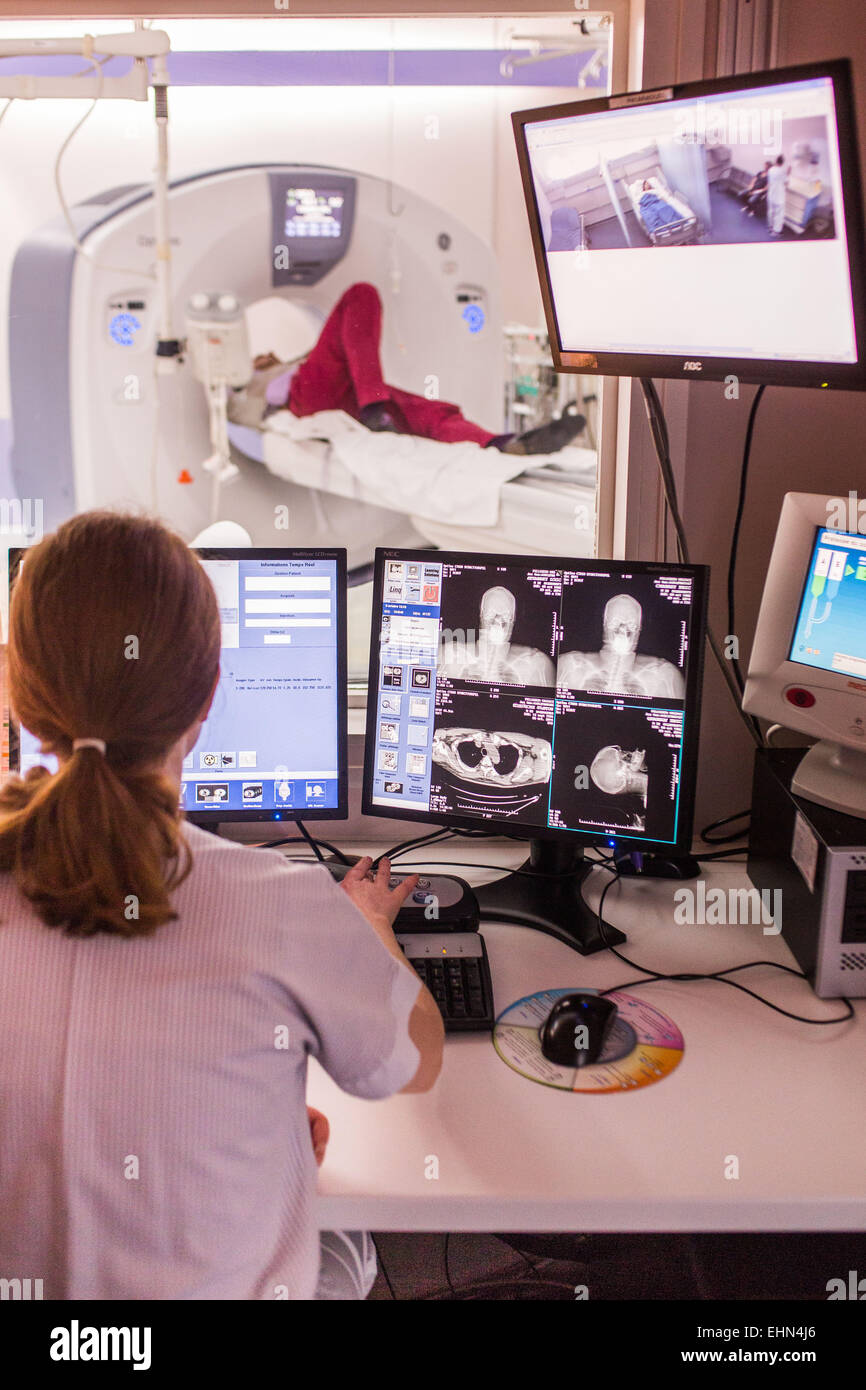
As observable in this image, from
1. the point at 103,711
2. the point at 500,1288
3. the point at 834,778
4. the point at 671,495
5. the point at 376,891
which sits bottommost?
the point at 500,1288

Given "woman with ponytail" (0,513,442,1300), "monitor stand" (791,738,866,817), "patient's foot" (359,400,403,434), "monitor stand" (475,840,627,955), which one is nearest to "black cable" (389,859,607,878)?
"monitor stand" (475,840,627,955)

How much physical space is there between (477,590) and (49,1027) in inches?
32.8

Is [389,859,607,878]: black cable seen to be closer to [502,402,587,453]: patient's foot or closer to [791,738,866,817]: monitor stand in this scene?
[791,738,866,817]: monitor stand

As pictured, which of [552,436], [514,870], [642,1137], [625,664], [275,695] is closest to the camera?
[642,1137]

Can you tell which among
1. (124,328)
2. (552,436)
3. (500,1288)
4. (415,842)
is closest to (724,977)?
(415,842)

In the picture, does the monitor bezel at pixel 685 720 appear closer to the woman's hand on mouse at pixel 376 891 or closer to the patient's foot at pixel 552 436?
the woman's hand on mouse at pixel 376 891

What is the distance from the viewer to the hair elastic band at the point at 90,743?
0.82 metres

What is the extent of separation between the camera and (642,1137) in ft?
3.42

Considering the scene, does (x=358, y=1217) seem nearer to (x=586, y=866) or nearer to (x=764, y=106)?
(x=586, y=866)

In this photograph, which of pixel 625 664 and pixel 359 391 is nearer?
pixel 625 664

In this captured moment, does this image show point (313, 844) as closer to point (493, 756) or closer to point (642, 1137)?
point (493, 756)

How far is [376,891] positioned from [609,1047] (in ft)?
1.14

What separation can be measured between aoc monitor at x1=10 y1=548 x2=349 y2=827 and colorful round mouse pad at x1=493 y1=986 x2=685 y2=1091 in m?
0.42

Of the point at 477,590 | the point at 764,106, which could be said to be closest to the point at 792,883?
the point at 477,590
